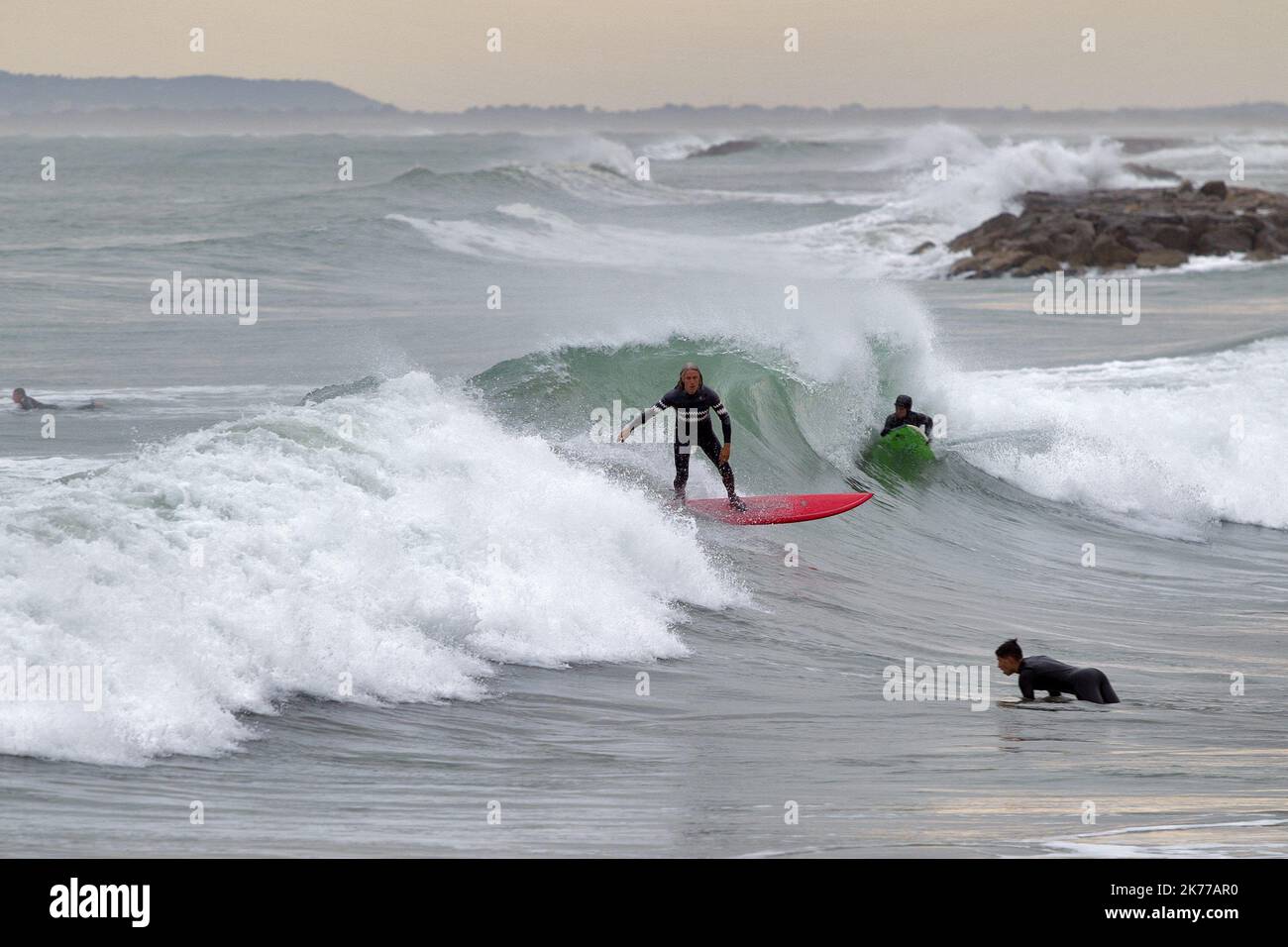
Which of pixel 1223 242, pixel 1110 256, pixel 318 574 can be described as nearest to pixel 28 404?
pixel 318 574

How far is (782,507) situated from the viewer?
1404cm

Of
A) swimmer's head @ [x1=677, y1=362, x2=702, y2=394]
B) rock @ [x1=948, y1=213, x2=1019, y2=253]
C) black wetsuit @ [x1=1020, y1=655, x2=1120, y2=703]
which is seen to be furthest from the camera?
rock @ [x1=948, y1=213, x2=1019, y2=253]

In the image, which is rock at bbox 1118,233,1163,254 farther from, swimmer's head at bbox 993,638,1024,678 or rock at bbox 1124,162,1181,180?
swimmer's head at bbox 993,638,1024,678

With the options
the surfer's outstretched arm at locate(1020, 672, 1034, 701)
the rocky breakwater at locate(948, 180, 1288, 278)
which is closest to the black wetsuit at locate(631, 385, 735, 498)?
the surfer's outstretched arm at locate(1020, 672, 1034, 701)

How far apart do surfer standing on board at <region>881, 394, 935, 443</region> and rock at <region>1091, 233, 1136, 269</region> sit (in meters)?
23.8

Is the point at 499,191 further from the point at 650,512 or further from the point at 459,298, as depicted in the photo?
the point at 650,512

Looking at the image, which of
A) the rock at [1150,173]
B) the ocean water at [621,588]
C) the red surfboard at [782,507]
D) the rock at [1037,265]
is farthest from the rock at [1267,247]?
the red surfboard at [782,507]


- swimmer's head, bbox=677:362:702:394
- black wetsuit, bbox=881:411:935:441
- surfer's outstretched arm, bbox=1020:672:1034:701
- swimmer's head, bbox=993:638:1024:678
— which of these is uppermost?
swimmer's head, bbox=677:362:702:394

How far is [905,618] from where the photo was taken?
11.8m

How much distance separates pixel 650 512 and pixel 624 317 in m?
6.98

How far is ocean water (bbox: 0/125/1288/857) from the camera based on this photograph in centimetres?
658

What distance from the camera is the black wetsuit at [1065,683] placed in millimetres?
8992

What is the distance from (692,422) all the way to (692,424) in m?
0.03

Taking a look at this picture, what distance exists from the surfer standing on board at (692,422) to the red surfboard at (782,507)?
200mm
